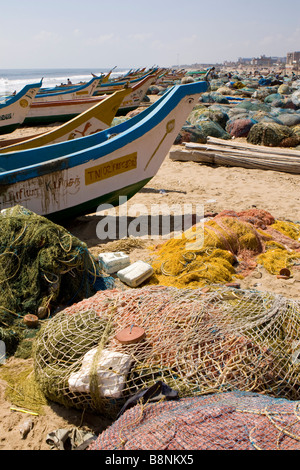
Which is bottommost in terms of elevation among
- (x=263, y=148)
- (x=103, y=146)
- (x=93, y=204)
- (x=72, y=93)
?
(x=93, y=204)

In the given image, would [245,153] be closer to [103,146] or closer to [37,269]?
[103,146]

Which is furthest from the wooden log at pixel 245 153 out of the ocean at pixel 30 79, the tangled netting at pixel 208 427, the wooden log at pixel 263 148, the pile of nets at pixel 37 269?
the ocean at pixel 30 79

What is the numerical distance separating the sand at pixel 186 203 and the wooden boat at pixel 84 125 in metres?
1.58

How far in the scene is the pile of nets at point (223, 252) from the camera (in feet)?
13.4

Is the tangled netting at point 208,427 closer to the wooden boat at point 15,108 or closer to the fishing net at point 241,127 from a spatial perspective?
the fishing net at point 241,127

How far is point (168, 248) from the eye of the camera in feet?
15.3

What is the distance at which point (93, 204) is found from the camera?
586 cm

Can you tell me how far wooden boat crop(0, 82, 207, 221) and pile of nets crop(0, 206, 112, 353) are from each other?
4.09 ft

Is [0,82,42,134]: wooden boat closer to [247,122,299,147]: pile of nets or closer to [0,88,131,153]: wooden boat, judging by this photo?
[0,88,131,153]: wooden boat

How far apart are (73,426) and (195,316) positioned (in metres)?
1.08

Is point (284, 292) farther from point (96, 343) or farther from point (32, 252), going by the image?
point (32, 252)

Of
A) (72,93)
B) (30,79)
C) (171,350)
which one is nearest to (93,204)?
(171,350)

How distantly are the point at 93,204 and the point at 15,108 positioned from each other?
319 inches

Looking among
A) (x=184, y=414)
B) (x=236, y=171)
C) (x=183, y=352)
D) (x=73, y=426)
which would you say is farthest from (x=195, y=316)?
(x=236, y=171)
